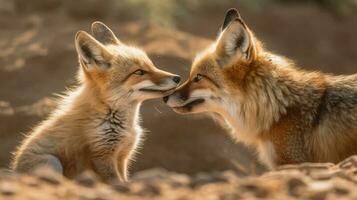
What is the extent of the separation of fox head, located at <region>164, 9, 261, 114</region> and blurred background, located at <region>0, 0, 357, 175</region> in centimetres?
241

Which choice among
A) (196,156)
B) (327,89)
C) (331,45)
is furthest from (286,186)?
(331,45)

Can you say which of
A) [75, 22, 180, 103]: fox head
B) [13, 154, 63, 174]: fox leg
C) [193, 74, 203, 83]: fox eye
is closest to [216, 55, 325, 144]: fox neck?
[193, 74, 203, 83]: fox eye

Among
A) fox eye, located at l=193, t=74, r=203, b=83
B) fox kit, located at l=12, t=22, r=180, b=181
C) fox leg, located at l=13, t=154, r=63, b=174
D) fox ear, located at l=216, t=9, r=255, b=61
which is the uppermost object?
fox ear, located at l=216, t=9, r=255, b=61

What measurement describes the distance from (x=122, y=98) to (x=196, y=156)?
3.33 meters

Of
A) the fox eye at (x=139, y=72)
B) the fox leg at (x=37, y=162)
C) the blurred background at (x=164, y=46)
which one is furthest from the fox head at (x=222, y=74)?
the blurred background at (x=164, y=46)

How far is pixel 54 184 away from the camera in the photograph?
18.2 feet

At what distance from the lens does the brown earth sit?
434 inches

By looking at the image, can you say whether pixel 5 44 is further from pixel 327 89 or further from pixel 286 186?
pixel 286 186

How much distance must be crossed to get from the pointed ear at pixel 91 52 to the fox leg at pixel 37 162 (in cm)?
128

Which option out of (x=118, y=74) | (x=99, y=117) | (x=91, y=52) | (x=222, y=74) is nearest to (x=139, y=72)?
(x=118, y=74)

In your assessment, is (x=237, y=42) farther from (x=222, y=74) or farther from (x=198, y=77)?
(x=198, y=77)

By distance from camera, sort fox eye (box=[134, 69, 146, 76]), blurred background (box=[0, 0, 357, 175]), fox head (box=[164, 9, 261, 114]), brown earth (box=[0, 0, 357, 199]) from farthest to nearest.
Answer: blurred background (box=[0, 0, 357, 175]), brown earth (box=[0, 0, 357, 199]), fox eye (box=[134, 69, 146, 76]), fox head (box=[164, 9, 261, 114])

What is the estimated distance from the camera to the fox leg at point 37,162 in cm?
744

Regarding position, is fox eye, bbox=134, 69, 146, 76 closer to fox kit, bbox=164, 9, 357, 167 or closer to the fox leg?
fox kit, bbox=164, 9, 357, 167
